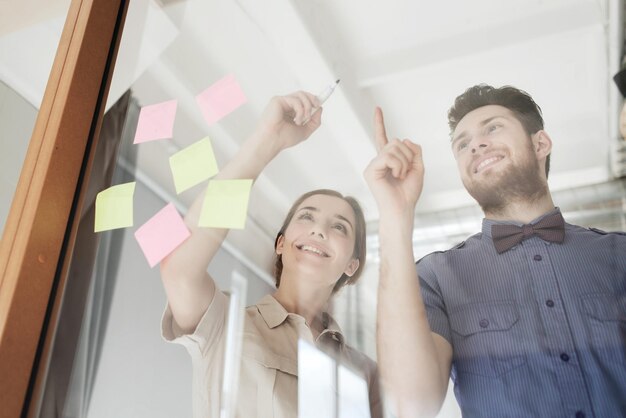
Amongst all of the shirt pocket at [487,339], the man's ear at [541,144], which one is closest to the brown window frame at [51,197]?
the shirt pocket at [487,339]

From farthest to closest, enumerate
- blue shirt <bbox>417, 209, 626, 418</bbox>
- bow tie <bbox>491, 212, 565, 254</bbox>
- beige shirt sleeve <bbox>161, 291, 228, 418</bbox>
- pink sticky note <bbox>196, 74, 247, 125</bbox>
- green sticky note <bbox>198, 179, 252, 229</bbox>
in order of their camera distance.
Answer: pink sticky note <bbox>196, 74, 247, 125</bbox>, green sticky note <bbox>198, 179, 252, 229</bbox>, beige shirt sleeve <bbox>161, 291, 228, 418</bbox>, bow tie <bbox>491, 212, 565, 254</bbox>, blue shirt <bbox>417, 209, 626, 418</bbox>

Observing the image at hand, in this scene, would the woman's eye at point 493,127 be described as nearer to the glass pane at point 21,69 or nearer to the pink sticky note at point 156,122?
the pink sticky note at point 156,122

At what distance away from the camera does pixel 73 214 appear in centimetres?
110

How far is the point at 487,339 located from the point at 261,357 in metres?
0.37

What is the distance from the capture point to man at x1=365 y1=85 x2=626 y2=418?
2.39 feet

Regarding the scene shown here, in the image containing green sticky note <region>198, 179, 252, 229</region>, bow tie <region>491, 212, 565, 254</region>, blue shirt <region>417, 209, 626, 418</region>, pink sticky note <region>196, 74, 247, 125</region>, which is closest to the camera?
blue shirt <region>417, 209, 626, 418</region>

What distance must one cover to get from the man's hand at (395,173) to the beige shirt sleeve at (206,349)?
0.34 m

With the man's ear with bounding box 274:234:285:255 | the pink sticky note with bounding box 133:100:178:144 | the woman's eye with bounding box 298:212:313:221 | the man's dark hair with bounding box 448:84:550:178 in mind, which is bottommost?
the man's ear with bounding box 274:234:285:255

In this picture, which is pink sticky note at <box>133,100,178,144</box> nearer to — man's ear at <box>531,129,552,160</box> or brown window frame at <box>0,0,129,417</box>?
brown window frame at <box>0,0,129,417</box>

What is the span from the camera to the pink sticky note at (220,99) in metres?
1.14

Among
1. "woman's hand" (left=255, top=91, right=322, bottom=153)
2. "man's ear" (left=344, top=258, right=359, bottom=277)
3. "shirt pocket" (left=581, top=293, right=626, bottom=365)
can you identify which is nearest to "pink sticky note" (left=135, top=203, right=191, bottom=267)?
"woman's hand" (left=255, top=91, right=322, bottom=153)

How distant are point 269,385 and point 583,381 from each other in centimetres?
46

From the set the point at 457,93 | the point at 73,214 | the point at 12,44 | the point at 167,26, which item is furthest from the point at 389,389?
the point at 12,44

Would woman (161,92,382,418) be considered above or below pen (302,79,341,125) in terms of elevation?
below
